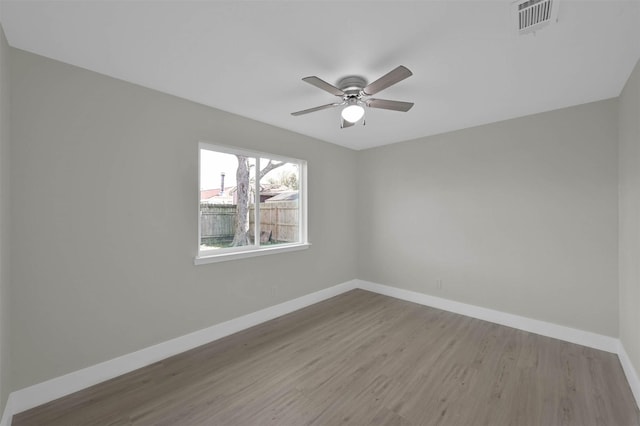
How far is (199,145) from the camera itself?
9.49ft

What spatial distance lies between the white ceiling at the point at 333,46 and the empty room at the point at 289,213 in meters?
0.02

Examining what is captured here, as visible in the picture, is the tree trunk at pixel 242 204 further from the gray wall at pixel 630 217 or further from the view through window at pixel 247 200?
the gray wall at pixel 630 217

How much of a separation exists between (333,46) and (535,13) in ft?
3.85

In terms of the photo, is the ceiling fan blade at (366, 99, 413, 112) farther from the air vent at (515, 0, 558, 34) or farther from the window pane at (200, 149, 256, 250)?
the window pane at (200, 149, 256, 250)

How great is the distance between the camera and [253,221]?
3467 mm

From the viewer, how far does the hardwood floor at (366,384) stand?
188 cm

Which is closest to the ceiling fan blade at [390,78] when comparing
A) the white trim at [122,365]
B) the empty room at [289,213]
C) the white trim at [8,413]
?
the empty room at [289,213]

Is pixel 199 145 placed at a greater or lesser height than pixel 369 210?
greater

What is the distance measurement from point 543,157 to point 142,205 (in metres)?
4.22

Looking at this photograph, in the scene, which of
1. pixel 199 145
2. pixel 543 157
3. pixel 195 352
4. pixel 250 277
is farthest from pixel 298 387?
pixel 543 157

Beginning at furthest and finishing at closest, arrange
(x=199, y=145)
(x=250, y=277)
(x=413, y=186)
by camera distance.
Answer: (x=413, y=186) < (x=250, y=277) < (x=199, y=145)

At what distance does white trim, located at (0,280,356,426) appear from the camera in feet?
6.29

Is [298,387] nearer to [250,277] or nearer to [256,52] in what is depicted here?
[250,277]

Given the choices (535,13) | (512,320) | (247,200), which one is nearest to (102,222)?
(247,200)
